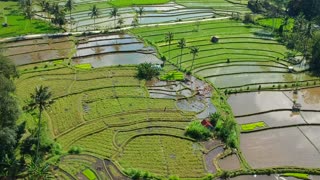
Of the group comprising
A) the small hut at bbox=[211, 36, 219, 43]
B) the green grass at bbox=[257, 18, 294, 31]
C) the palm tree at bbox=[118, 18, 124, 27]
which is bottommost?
the small hut at bbox=[211, 36, 219, 43]

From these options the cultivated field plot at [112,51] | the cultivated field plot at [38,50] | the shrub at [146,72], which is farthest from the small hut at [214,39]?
the cultivated field plot at [38,50]

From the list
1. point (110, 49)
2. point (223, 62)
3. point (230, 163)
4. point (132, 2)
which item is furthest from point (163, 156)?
point (132, 2)

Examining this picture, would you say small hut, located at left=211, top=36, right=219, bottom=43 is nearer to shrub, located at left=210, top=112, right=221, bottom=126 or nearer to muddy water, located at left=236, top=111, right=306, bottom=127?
muddy water, located at left=236, top=111, right=306, bottom=127

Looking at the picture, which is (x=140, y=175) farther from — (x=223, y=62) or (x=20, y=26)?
(x=20, y=26)

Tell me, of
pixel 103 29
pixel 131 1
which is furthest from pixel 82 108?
pixel 131 1

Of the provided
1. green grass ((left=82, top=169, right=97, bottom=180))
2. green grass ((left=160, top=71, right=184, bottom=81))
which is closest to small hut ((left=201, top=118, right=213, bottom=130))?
green grass ((left=160, top=71, right=184, bottom=81))

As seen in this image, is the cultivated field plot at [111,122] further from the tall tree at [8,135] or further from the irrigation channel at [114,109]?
the tall tree at [8,135]
